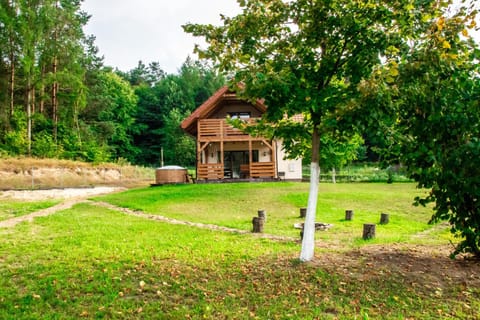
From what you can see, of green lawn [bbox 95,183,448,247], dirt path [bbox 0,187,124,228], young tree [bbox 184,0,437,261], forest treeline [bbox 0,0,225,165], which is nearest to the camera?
young tree [bbox 184,0,437,261]

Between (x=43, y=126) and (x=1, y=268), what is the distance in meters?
27.6

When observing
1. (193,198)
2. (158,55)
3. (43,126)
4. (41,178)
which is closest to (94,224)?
(193,198)

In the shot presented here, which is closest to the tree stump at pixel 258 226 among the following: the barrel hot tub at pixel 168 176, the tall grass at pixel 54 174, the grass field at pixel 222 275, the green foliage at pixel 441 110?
the grass field at pixel 222 275

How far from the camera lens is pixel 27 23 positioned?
2392 centimetres

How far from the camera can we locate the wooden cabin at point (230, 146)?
21.6m

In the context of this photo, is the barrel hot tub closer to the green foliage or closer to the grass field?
the grass field

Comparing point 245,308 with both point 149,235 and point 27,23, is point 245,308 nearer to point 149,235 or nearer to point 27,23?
point 149,235

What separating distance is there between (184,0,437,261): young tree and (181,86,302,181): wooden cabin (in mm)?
14962

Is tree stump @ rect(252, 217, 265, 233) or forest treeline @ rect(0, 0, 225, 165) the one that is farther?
forest treeline @ rect(0, 0, 225, 165)

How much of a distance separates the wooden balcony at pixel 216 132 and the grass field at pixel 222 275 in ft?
42.2

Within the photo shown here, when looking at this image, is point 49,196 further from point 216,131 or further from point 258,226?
point 258,226

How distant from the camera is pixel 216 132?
71.3 ft

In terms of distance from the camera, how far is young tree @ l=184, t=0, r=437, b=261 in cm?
477

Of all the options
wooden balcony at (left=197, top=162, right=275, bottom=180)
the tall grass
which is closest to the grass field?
wooden balcony at (left=197, top=162, right=275, bottom=180)
